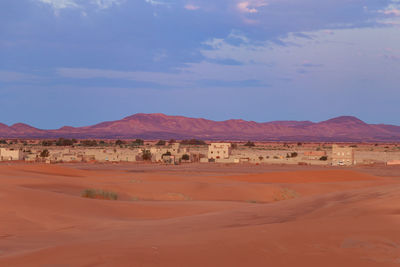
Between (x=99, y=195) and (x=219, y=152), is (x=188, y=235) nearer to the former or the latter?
(x=99, y=195)

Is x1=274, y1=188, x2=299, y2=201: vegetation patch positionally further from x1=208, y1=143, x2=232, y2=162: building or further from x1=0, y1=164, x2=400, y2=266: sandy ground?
x1=208, y1=143, x2=232, y2=162: building

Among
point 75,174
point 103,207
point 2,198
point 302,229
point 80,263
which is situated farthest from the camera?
point 75,174

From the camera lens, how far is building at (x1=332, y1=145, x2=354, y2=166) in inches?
2486

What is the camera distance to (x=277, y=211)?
43.0 ft

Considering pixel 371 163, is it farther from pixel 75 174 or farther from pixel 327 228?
pixel 327 228

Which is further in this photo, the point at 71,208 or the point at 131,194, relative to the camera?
the point at 131,194

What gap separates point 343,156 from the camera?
2544 inches

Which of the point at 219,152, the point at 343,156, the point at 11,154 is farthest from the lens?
the point at 219,152

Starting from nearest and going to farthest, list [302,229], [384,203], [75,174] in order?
[302,229] → [384,203] → [75,174]

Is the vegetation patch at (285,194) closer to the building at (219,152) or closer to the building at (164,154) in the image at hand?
the building at (164,154)

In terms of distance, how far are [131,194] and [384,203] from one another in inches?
539

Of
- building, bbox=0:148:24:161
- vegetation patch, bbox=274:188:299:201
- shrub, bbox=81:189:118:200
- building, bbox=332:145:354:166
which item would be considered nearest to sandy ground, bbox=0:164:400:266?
shrub, bbox=81:189:118:200

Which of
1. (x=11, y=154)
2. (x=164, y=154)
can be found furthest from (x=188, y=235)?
(x=164, y=154)

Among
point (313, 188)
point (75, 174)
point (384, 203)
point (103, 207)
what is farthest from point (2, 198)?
point (75, 174)
